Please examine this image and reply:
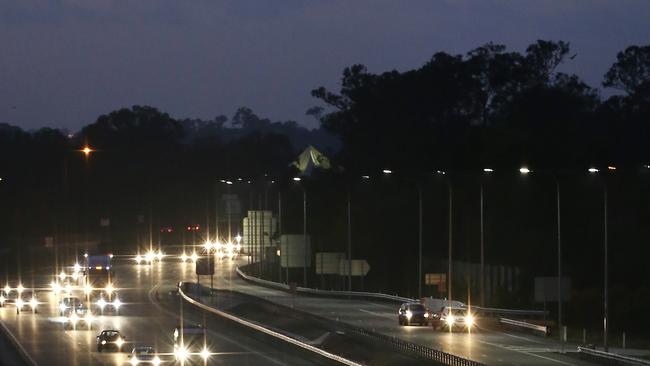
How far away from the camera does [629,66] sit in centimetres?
15188

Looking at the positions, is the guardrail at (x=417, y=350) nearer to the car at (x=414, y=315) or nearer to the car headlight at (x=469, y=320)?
the car headlight at (x=469, y=320)

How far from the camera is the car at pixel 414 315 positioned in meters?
70.8

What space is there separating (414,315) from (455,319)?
13.9 feet

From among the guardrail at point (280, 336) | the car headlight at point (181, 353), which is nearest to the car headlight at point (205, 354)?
the car headlight at point (181, 353)

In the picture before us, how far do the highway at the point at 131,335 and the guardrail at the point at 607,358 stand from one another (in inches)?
417

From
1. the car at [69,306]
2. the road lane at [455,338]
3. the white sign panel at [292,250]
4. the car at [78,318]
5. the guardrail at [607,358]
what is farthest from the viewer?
the white sign panel at [292,250]

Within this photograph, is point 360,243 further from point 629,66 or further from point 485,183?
point 629,66

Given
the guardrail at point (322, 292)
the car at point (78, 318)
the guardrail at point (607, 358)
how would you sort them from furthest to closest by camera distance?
1. the guardrail at point (322, 292)
2. the car at point (78, 318)
3. the guardrail at point (607, 358)

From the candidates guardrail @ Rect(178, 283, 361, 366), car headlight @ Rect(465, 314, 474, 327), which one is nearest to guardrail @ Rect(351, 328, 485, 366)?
guardrail @ Rect(178, 283, 361, 366)

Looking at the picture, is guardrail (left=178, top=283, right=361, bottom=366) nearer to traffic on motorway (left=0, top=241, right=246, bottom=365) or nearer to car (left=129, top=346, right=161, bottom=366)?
traffic on motorway (left=0, top=241, right=246, bottom=365)

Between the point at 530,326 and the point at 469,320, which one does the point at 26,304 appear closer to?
the point at 469,320

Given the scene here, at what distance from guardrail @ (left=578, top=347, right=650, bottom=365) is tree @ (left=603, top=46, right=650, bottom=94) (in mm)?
100428

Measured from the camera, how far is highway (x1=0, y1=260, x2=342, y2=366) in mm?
55469

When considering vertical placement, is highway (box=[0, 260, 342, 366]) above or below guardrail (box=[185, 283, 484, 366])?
below
